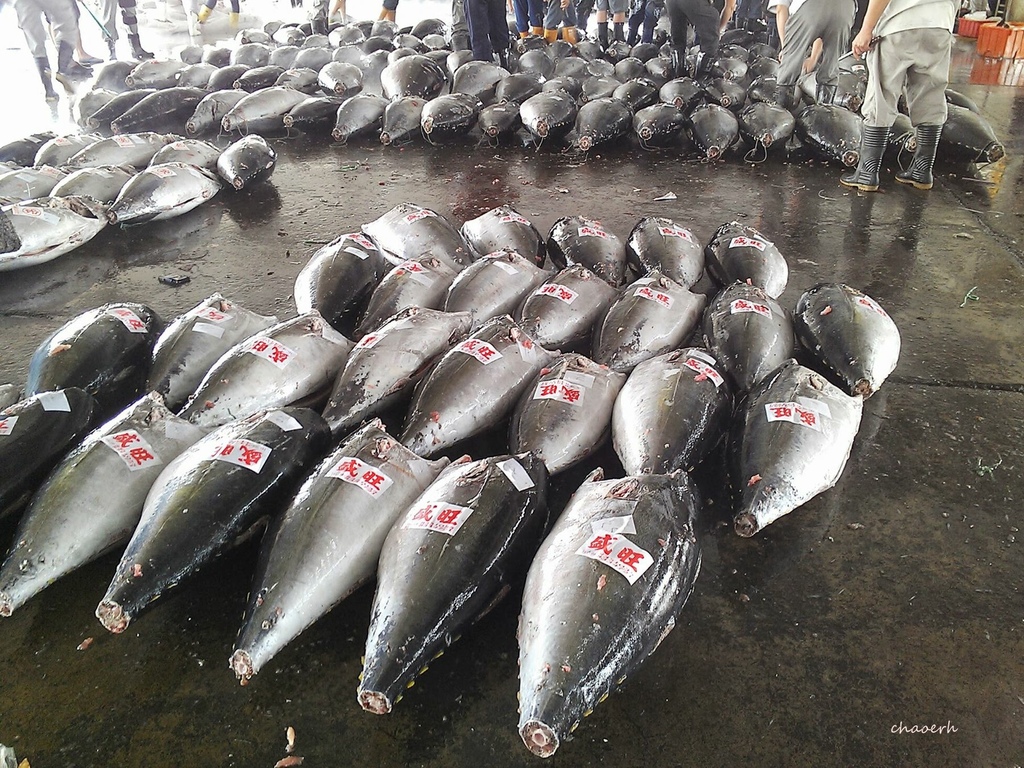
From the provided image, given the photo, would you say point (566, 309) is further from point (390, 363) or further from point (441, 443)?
point (441, 443)

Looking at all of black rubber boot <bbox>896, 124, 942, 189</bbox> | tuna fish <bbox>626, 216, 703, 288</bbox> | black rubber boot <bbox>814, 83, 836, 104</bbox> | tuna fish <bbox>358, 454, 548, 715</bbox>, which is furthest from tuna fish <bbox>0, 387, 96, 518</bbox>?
black rubber boot <bbox>814, 83, 836, 104</bbox>

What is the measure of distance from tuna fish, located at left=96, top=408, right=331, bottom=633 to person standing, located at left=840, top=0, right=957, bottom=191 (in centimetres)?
459

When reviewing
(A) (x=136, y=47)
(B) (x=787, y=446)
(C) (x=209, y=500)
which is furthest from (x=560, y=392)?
(A) (x=136, y=47)

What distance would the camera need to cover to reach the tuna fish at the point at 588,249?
3.39 m

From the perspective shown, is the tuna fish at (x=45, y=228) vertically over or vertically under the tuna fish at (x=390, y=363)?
over

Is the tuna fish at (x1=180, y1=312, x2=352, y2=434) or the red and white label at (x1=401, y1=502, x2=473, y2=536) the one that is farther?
the tuna fish at (x1=180, y1=312, x2=352, y2=434)

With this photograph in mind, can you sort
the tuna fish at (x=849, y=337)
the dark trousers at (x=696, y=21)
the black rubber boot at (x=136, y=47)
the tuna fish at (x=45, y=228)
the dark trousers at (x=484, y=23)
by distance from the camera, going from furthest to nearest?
1. the black rubber boot at (x=136, y=47)
2. the dark trousers at (x=484, y=23)
3. the dark trousers at (x=696, y=21)
4. the tuna fish at (x=45, y=228)
5. the tuna fish at (x=849, y=337)

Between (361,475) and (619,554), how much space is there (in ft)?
2.42

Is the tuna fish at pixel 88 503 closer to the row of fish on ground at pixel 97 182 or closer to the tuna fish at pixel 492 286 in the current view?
the tuna fish at pixel 492 286

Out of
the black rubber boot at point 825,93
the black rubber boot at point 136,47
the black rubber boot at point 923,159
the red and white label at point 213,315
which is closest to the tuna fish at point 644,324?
the red and white label at point 213,315

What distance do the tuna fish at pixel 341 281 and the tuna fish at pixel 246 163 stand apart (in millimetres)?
2216

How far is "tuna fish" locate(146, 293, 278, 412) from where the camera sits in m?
2.60

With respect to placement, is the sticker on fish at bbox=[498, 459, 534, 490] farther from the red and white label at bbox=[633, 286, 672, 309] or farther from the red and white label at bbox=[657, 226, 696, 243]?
the red and white label at bbox=[657, 226, 696, 243]

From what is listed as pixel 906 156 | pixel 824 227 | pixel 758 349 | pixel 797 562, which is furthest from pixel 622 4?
pixel 797 562
